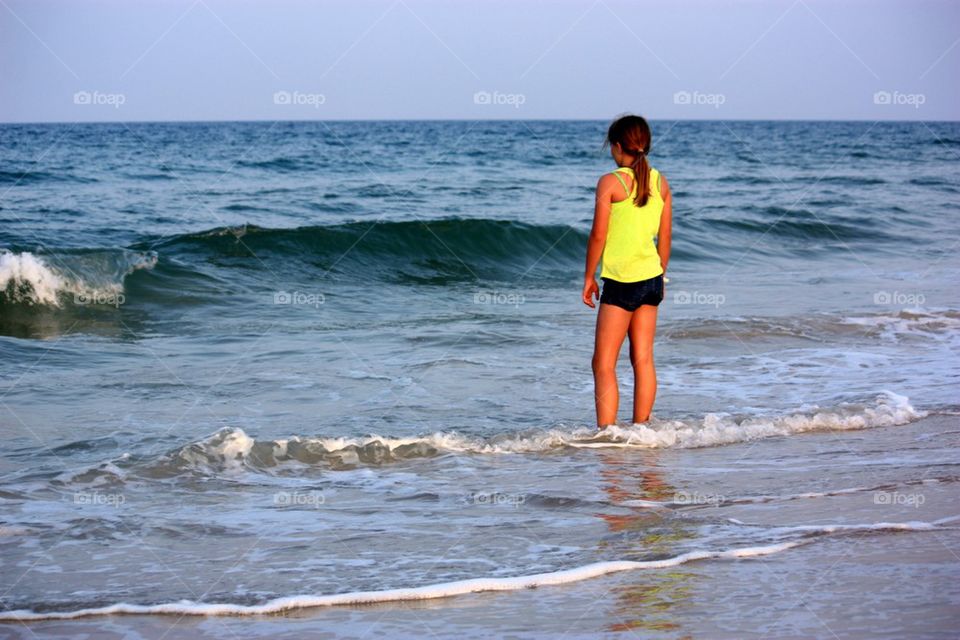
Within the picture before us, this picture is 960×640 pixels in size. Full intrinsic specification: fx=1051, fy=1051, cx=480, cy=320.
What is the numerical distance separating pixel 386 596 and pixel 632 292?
2680 mm

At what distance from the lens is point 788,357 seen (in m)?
Result: 8.34

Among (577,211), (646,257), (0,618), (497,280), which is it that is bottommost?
(0,618)

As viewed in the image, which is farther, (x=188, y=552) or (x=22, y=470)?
(x=22, y=470)

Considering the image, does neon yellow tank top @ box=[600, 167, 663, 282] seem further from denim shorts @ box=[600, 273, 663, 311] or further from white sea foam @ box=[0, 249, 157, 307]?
white sea foam @ box=[0, 249, 157, 307]

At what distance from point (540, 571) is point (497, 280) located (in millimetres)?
10335

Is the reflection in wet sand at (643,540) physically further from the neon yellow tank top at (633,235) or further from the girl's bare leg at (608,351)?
the neon yellow tank top at (633,235)

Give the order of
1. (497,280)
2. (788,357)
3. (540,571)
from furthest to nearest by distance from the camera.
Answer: (497,280)
(788,357)
(540,571)

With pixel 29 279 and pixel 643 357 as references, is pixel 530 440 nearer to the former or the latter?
pixel 643 357

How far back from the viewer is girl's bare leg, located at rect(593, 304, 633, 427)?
577cm

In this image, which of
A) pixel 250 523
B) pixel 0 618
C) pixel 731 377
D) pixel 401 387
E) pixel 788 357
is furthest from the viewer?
pixel 788 357

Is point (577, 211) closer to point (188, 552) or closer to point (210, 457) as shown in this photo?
point (210, 457)

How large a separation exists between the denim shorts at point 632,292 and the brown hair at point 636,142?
0.44 m

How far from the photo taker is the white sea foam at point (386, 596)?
341 centimetres

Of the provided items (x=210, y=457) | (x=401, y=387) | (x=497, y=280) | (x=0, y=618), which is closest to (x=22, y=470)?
(x=210, y=457)
